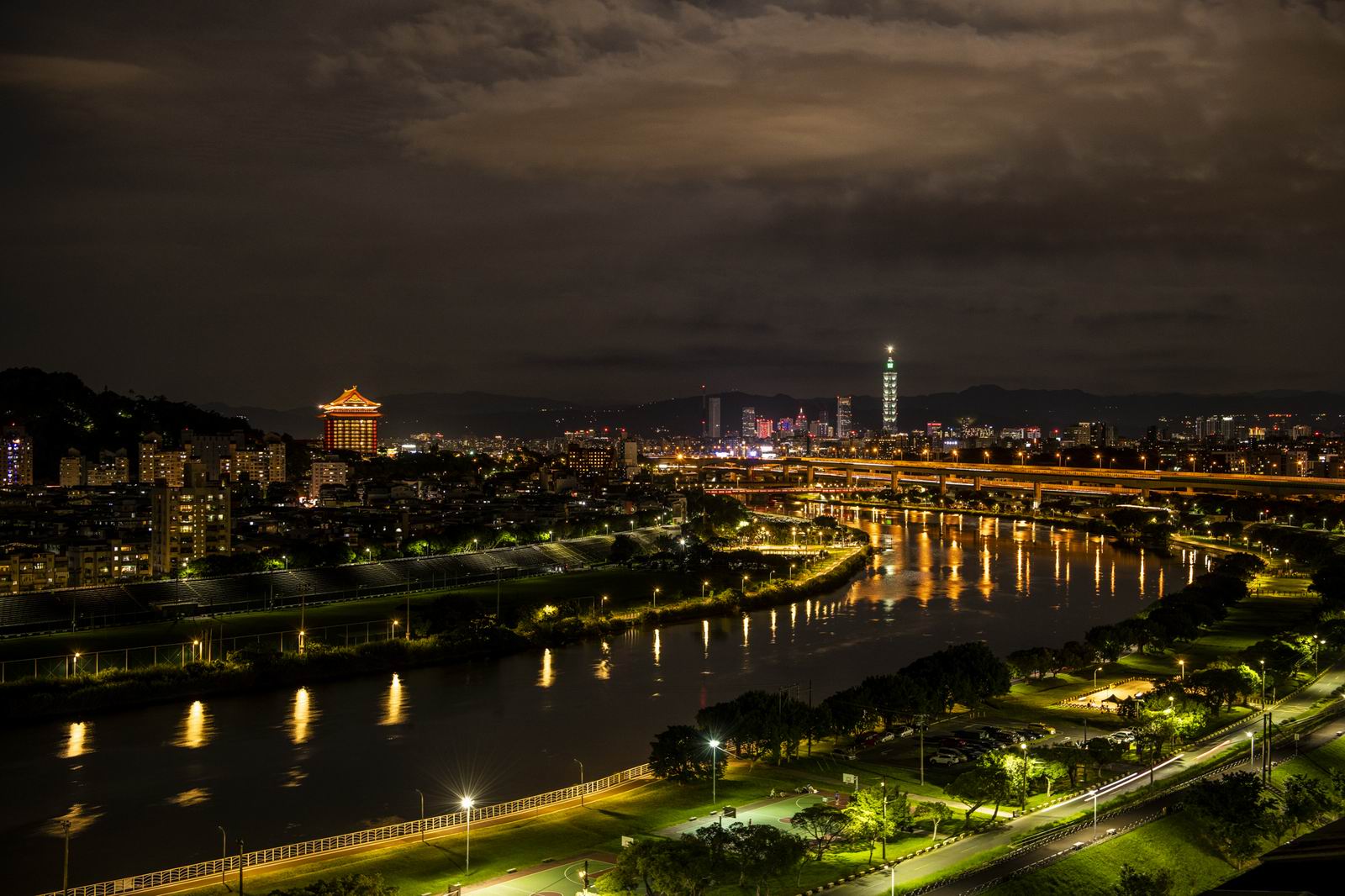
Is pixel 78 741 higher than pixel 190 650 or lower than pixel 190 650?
lower

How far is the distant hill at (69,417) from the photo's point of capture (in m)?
27.2

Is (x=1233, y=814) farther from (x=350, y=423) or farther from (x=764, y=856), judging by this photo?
(x=350, y=423)

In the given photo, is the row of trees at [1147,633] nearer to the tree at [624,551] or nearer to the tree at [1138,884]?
the tree at [1138,884]

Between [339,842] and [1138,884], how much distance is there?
3883 mm

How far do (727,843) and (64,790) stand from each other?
4.58 meters

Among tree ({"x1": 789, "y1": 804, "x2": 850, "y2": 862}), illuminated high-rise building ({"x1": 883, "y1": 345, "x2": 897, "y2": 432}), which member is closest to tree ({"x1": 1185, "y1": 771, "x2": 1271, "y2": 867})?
tree ({"x1": 789, "y1": 804, "x2": 850, "y2": 862})

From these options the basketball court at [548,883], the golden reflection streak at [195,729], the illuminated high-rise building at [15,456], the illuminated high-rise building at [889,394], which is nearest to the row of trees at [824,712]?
the basketball court at [548,883]

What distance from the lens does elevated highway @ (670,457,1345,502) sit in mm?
26625

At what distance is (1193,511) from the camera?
27359 mm

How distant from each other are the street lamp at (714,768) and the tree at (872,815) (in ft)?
3.02

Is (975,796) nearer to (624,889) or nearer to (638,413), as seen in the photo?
(624,889)

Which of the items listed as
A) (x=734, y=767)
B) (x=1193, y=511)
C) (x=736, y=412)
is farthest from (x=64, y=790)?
(x=736, y=412)

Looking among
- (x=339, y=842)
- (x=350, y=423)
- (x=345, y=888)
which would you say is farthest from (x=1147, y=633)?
(x=350, y=423)

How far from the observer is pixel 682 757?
22.6ft
